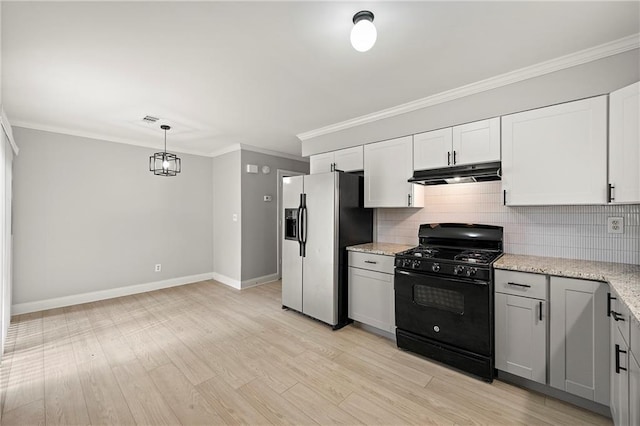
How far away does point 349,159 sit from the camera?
3635mm

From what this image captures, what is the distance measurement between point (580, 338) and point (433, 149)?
1.91 metres

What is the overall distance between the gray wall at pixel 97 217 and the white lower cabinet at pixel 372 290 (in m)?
3.48

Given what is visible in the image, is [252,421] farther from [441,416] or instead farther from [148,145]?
[148,145]

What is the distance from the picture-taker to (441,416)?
6.15 ft

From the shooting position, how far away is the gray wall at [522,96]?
203 cm

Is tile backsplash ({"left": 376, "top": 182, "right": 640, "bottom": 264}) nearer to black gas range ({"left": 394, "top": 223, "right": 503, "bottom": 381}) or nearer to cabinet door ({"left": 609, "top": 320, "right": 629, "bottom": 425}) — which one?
black gas range ({"left": 394, "top": 223, "right": 503, "bottom": 381})

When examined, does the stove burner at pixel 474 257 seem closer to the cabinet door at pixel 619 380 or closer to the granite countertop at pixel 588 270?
the granite countertop at pixel 588 270

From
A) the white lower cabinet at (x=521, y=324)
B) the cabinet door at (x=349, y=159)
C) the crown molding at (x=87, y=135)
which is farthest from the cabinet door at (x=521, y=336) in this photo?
the crown molding at (x=87, y=135)

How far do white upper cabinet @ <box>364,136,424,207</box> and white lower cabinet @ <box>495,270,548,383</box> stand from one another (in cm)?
119

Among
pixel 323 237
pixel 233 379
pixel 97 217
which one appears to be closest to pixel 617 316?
pixel 323 237

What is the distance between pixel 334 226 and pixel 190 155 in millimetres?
3539

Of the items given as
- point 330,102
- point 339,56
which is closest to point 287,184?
point 330,102

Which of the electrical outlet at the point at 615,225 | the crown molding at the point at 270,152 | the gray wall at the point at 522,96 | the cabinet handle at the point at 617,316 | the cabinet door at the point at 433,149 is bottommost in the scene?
the cabinet handle at the point at 617,316

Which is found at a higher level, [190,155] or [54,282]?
[190,155]
